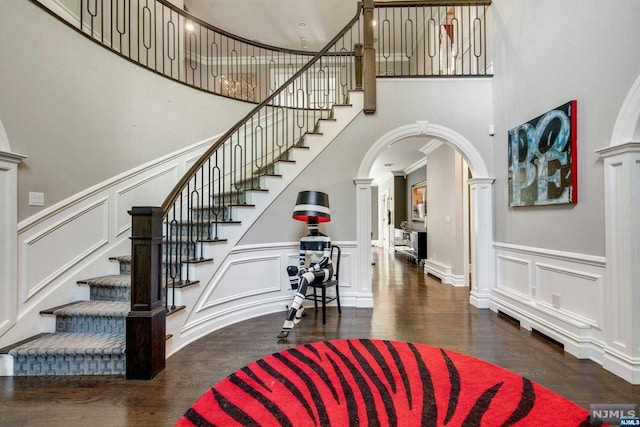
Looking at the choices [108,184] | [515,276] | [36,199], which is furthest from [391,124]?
[36,199]

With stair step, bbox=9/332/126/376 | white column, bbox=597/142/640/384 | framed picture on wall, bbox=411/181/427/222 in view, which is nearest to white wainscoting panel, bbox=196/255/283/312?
stair step, bbox=9/332/126/376

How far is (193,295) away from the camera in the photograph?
107 inches

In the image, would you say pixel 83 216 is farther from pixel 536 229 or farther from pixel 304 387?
pixel 536 229

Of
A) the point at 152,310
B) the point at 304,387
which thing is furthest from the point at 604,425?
the point at 152,310

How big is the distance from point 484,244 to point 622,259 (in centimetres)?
167

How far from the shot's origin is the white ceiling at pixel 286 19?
5492mm

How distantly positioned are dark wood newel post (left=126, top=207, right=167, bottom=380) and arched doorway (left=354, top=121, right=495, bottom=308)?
2.33m

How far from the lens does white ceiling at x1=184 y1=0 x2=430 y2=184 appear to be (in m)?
5.49

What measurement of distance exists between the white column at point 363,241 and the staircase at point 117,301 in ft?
2.56

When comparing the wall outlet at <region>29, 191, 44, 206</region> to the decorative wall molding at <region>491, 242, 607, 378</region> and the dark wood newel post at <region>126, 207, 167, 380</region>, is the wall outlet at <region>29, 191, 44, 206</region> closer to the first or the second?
the dark wood newel post at <region>126, 207, 167, 380</region>

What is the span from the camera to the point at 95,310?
2.42 meters

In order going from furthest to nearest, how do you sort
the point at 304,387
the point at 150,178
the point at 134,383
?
the point at 150,178
the point at 134,383
the point at 304,387

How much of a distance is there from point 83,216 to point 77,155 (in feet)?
2.01

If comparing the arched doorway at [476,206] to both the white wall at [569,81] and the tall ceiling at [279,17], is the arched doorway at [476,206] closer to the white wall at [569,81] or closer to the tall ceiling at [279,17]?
the white wall at [569,81]
